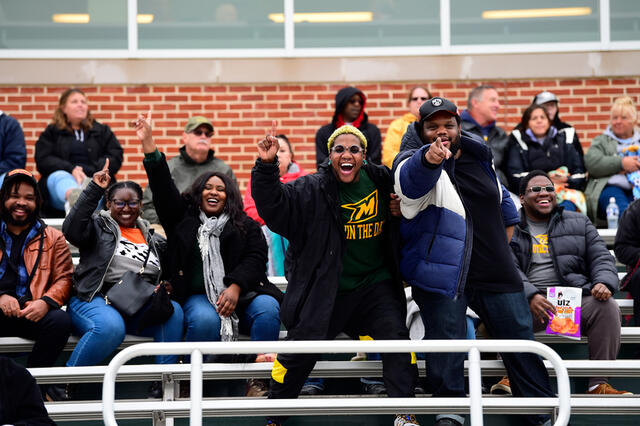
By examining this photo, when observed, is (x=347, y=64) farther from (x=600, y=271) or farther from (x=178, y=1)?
(x=600, y=271)

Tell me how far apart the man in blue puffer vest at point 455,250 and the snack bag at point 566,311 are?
57 centimetres

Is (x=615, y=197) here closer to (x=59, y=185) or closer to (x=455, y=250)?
(x=455, y=250)

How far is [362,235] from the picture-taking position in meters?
5.52

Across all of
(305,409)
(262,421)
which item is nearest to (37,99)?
(262,421)

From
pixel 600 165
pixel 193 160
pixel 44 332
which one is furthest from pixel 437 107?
pixel 600 165

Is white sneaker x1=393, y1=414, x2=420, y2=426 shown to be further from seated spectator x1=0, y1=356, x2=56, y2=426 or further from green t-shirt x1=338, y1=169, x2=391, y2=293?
seated spectator x1=0, y1=356, x2=56, y2=426

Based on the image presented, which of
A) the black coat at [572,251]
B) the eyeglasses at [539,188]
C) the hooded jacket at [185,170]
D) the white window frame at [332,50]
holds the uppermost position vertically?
the white window frame at [332,50]

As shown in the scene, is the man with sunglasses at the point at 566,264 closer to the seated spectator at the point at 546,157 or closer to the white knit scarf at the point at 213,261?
the seated spectator at the point at 546,157

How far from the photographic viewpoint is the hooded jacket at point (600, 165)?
852 centimetres

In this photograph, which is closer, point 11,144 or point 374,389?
point 374,389

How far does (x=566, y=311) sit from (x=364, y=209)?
5.35 ft

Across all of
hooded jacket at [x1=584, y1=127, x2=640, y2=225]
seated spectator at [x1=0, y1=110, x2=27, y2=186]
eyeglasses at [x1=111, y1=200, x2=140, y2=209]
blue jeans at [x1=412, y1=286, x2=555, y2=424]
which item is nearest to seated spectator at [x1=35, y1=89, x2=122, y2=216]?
seated spectator at [x1=0, y1=110, x2=27, y2=186]

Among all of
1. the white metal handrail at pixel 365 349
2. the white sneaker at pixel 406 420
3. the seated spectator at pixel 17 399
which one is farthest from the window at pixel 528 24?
the seated spectator at pixel 17 399

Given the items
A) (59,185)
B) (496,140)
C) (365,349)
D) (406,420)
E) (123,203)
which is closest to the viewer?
(365,349)
